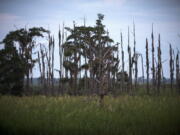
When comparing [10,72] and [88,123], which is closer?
[88,123]

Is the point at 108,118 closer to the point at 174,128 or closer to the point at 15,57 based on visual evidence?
the point at 174,128

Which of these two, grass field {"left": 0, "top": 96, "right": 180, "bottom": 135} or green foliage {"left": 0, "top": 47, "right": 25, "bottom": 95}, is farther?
green foliage {"left": 0, "top": 47, "right": 25, "bottom": 95}

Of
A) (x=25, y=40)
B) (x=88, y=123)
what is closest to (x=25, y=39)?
(x=25, y=40)

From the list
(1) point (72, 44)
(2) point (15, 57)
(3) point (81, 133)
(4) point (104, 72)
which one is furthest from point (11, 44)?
(3) point (81, 133)

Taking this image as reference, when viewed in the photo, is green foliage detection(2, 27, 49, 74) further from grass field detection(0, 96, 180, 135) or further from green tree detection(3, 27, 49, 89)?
grass field detection(0, 96, 180, 135)

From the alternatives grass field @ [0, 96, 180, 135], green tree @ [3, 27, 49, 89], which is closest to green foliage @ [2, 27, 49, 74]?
green tree @ [3, 27, 49, 89]

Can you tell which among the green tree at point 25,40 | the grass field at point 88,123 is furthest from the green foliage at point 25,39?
the grass field at point 88,123

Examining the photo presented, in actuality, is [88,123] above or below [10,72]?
below

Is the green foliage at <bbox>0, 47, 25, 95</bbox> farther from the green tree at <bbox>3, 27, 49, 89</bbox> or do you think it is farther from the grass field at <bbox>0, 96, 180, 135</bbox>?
the grass field at <bbox>0, 96, 180, 135</bbox>

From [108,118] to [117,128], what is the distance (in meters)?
2.17

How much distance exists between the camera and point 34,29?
37.4 meters

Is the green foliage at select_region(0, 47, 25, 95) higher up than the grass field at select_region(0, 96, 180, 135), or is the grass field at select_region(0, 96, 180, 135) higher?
the green foliage at select_region(0, 47, 25, 95)

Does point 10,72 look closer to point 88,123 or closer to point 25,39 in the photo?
point 25,39

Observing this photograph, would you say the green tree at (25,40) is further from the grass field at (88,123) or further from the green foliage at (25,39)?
the grass field at (88,123)
